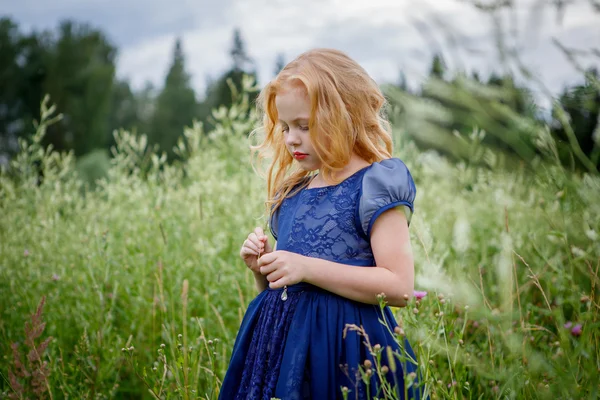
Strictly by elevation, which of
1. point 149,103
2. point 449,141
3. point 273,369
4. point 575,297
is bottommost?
point 149,103

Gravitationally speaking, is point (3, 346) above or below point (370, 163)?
below

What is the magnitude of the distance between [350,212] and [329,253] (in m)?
0.13

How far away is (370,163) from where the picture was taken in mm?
1702

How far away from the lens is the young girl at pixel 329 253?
145 centimetres

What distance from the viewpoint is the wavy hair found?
5.23ft

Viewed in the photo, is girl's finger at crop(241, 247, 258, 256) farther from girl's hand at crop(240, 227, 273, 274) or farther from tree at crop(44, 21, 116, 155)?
tree at crop(44, 21, 116, 155)

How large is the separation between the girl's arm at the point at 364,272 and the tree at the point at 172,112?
2373 centimetres

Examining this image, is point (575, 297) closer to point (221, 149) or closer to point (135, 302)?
point (135, 302)

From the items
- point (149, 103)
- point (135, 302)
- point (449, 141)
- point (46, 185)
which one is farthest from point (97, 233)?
point (149, 103)

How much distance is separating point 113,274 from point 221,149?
4.76ft

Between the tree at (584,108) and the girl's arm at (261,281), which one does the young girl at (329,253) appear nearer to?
the girl's arm at (261,281)

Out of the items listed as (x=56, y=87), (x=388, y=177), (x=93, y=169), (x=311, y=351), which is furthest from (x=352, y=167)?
(x=56, y=87)

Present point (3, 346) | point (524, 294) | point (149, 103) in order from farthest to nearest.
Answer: point (149, 103) → point (524, 294) → point (3, 346)

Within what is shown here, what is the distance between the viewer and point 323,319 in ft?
4.91
